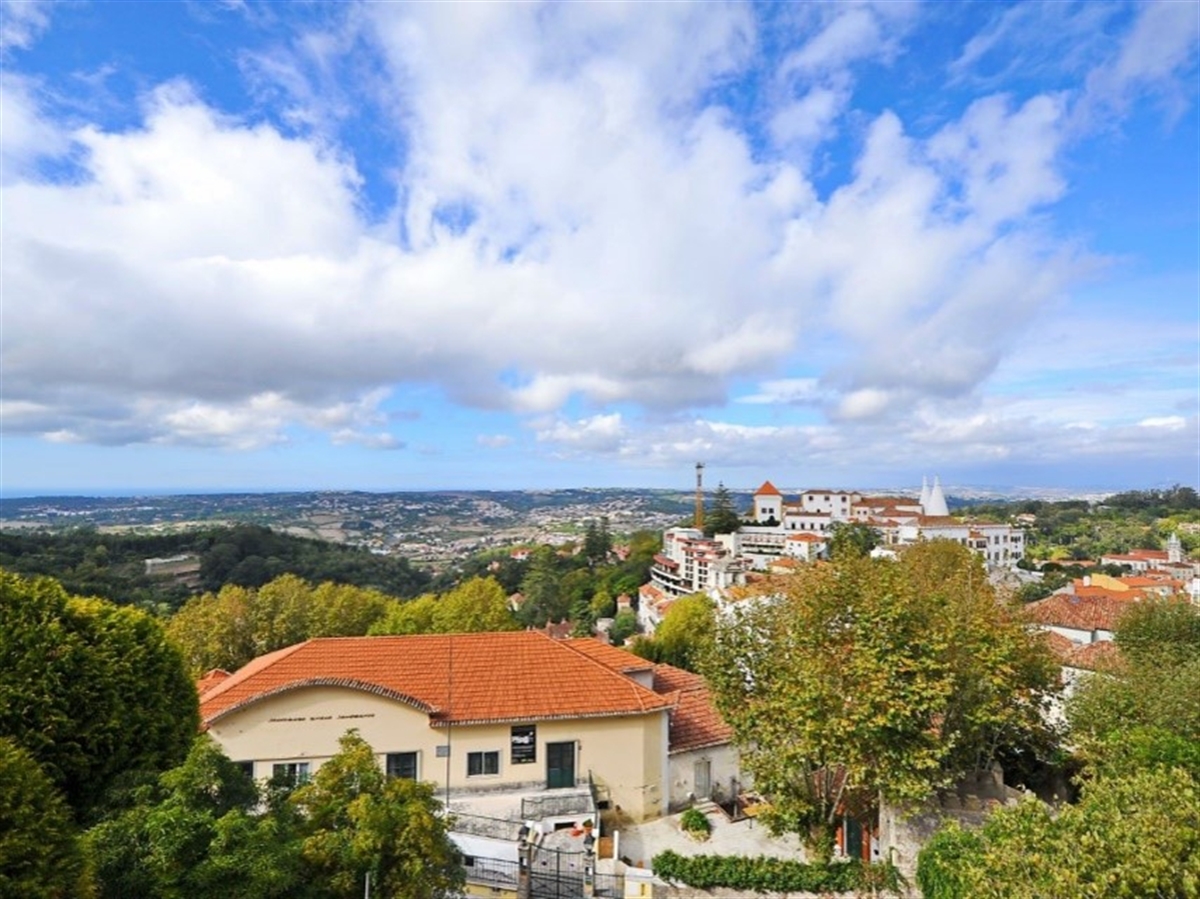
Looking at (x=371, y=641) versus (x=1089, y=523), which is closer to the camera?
(x=371, y=641)

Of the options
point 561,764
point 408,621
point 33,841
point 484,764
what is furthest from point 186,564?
point 33,841


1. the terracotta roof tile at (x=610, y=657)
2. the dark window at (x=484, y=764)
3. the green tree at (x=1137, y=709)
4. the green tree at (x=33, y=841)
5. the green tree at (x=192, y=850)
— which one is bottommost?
the dark window at (x=484, y=764)

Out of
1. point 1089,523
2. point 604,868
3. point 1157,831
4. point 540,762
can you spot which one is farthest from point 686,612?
point 1089,523

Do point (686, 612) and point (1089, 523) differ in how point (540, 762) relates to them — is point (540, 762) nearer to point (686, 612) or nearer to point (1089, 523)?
point (686, 612)

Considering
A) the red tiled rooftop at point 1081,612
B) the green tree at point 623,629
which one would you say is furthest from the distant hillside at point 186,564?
the red tiled rooftop at point 1081,612

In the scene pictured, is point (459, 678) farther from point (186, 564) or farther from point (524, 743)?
point (186, 564)

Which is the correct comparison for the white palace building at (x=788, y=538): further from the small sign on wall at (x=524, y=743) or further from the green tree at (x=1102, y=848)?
the green tree at (x=1102, y=848)
